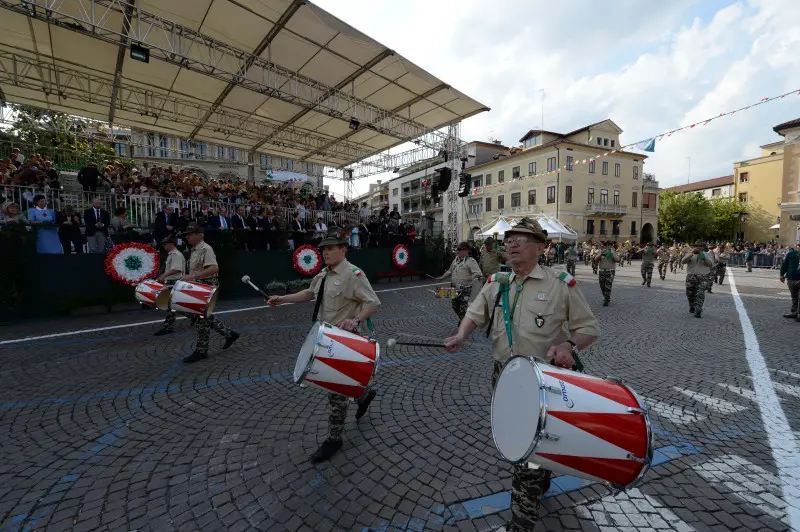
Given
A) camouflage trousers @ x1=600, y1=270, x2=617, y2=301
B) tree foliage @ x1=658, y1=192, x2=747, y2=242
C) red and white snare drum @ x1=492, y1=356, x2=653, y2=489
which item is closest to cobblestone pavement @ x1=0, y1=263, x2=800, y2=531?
red and white snare drum @ x1=492, y1=356, x2=653, y2=489

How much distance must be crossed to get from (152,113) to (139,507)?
18146 millimetres

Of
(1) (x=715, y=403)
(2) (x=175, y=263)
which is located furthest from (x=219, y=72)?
(1) (x=715, y=403)

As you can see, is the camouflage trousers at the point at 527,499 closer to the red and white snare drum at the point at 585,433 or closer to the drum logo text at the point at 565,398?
the red and white snare drum at the point at 585,433

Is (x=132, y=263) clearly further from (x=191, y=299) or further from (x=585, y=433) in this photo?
(x=585, y=433)

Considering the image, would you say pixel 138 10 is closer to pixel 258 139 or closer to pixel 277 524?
pixel 258 139

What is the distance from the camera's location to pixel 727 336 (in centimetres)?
743

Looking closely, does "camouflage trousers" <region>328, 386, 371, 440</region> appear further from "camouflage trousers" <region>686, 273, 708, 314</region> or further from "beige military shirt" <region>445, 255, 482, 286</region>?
"camouflage trousers" <region>686, 273, 708, 314</region>

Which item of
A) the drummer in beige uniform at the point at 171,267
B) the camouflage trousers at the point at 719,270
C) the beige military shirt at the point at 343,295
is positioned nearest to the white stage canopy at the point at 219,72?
the drummer in beige uniform at the point at 171,267

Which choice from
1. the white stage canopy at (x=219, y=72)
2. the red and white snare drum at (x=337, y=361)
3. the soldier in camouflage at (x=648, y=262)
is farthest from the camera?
the soldier in camouflage at (x=648, y=262)

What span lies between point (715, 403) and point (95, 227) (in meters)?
14.1

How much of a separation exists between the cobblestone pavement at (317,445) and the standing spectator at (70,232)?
3898 mm

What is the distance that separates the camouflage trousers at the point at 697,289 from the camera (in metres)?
9.13

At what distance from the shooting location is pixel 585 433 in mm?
1862

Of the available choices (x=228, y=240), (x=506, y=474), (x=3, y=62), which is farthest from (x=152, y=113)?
(x=506, y=474)
